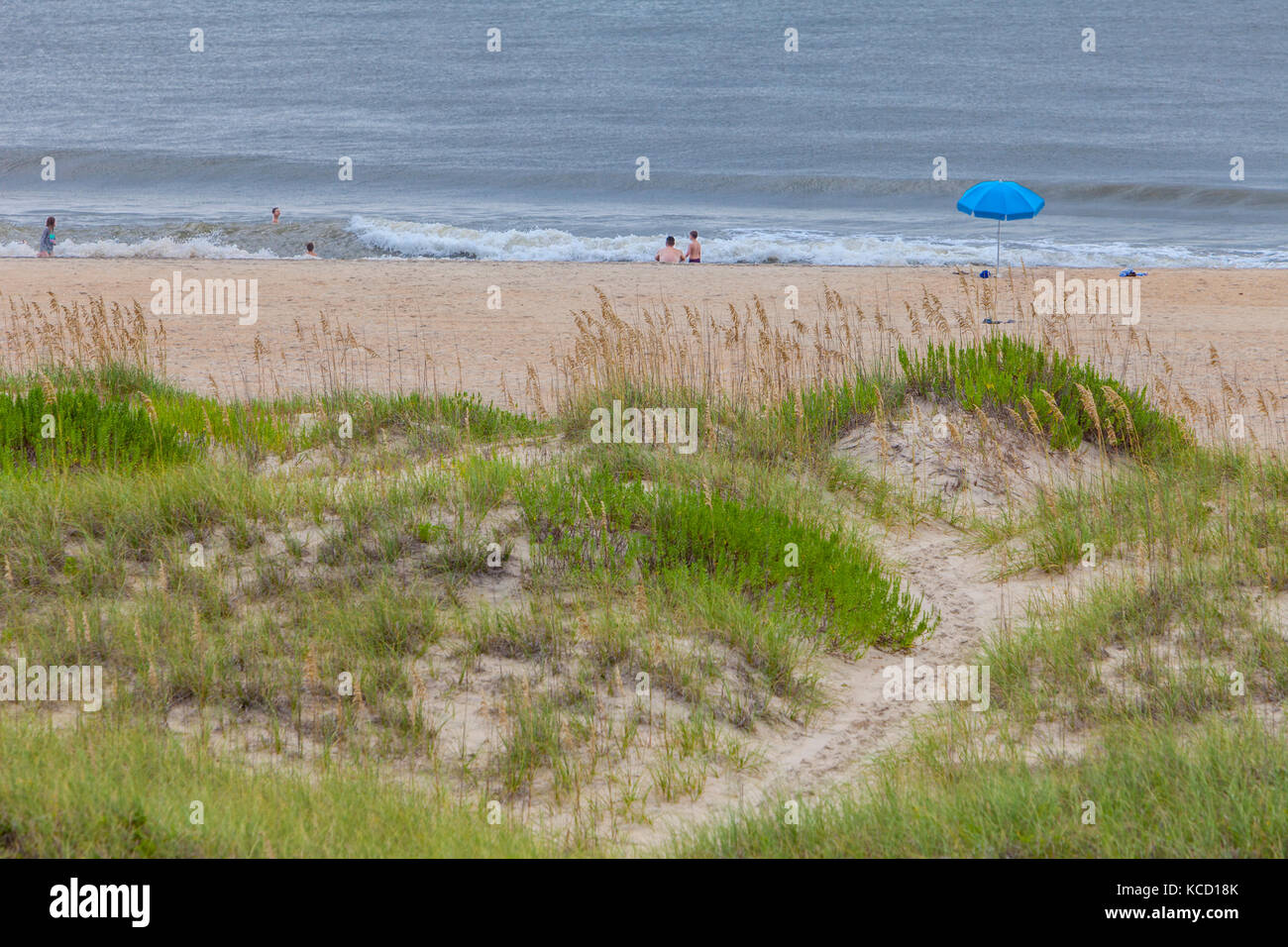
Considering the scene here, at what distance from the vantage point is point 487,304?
16.1 meters

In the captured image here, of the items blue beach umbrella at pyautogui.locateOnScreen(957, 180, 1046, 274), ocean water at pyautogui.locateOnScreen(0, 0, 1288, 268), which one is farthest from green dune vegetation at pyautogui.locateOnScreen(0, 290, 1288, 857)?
ocean water at pyautogui.locateOnScreen(0, 0, 1288, 268)

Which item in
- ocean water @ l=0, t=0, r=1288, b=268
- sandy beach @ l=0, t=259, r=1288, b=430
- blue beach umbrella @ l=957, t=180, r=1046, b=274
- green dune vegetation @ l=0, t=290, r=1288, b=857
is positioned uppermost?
ocean water @ l=0, t=0, r=1288, b=268

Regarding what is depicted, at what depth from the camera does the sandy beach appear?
457 inches

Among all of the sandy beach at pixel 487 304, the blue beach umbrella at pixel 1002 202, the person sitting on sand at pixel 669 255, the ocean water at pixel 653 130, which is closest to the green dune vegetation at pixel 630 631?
the sandy beach at pixel 487 304

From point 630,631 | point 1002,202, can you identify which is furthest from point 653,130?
point 630,631

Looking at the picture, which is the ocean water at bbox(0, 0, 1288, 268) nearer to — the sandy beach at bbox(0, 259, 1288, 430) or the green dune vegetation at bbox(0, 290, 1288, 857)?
the sandy beach at bbox(0, 259, 1288, 430)

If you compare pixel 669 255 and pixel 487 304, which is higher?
pixel 669 255

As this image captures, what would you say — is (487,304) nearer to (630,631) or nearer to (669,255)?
(669,255)

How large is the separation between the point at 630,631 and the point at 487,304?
1192 centimetres

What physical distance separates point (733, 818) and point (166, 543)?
3319 millimetres

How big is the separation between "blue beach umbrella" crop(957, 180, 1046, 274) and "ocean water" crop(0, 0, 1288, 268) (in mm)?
9018

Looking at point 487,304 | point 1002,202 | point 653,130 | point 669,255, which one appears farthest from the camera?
point 653,130
